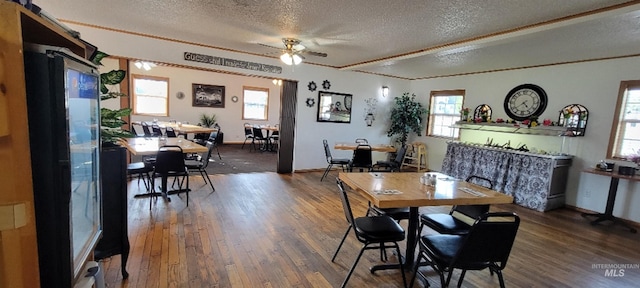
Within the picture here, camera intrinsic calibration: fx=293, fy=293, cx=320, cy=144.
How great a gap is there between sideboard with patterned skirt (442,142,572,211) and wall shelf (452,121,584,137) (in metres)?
0.40

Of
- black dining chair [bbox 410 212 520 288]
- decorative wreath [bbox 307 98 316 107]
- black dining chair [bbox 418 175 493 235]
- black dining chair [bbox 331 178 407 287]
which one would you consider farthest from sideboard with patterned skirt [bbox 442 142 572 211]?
black dining chair [bbox 331 178 407 287]

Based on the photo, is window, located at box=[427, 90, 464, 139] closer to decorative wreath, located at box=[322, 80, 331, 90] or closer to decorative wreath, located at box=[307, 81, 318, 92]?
decorative wreath, located at box=[322, 80, 331, 90]

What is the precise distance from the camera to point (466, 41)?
364 centimetres

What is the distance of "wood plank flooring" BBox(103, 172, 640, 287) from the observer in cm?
231

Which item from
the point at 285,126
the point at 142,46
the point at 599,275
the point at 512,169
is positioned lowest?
the point at 599,275

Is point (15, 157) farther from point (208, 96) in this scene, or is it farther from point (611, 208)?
point (208, 96)

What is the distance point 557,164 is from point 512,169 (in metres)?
0.59

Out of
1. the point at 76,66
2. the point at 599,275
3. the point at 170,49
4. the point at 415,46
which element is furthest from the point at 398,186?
the point at 170,49

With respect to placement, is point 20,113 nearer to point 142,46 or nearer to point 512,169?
point 142,46

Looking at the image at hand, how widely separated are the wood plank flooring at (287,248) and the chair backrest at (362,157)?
1125mm

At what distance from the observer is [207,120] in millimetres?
9203

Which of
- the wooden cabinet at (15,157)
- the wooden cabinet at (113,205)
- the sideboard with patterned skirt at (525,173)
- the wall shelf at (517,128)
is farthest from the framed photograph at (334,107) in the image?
the wooden cabinet at (15,157)

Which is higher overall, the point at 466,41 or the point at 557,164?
the point at 466,41

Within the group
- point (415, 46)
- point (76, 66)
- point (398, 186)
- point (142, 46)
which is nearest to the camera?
point (76, 66)
